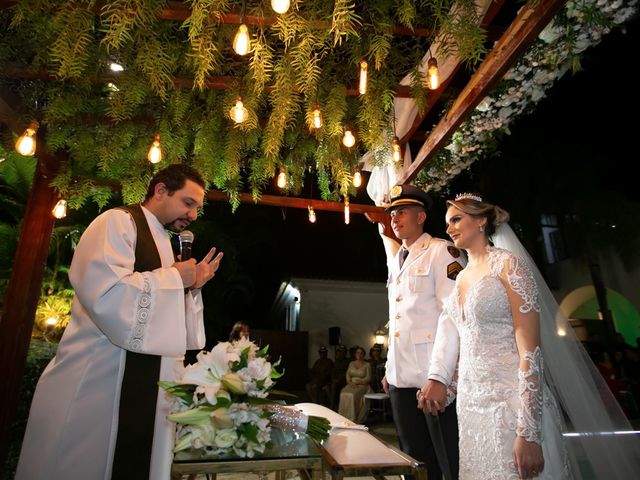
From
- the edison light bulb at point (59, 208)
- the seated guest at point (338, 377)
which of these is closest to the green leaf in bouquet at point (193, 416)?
the edison light bulb at point (59, 208)

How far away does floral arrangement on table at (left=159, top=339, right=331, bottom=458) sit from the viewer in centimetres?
143

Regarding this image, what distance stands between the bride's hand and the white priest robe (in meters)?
1.68

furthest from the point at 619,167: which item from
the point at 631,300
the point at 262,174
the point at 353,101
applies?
the point at 262,174

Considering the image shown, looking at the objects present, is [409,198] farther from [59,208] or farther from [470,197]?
[59,208]

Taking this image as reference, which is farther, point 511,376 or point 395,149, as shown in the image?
point 395,149

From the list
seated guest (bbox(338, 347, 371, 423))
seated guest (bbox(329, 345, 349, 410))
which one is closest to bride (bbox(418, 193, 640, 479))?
seated guest (bbox(338, 347, 371, 423))

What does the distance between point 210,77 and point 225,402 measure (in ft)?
10.4

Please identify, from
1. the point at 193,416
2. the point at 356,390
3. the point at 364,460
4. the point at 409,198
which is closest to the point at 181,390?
the point at 193,416

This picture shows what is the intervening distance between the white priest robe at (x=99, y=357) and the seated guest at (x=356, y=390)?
329 inches

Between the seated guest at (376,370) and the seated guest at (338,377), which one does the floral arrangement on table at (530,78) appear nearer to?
the seated guest at (338,377)

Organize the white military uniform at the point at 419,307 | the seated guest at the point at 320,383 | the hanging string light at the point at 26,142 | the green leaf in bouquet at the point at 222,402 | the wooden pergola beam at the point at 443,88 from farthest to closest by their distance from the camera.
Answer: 1. the seated guest at the point at 320,383
2. the hanging string light at the point at 26,142
3. the wooden pergola beam at the point at 443,88
4. the white military uniform at the point at 419,307
5. the green leaf in bouquet at the point at 222,402

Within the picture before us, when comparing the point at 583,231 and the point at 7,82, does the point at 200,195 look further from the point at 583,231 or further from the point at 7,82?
the point at 583,231

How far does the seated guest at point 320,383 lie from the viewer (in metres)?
11.3

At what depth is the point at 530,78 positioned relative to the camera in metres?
3.46
